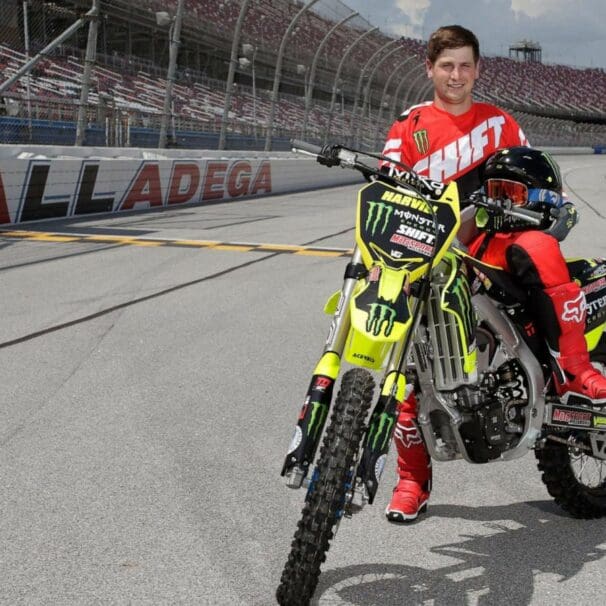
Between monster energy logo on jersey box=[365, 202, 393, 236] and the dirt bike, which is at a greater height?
monster energy logo on jersey box=[365, 202, 393, 236]

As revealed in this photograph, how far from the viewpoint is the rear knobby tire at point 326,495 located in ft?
8.36

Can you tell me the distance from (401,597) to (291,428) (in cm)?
186

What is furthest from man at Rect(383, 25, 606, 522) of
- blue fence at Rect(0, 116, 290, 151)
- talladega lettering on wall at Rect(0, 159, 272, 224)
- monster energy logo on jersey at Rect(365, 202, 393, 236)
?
talladega lettering on wall at Rect(0, 159, 272, 224)

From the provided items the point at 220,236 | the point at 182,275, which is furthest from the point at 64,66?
the point at 182,275

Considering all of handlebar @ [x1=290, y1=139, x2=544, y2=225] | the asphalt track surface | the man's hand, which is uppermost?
handlebar @ [x1=290, y1=139, x2=544, y2=225]

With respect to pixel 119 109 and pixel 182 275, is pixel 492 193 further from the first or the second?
pixel 119 109

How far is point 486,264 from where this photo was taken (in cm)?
336

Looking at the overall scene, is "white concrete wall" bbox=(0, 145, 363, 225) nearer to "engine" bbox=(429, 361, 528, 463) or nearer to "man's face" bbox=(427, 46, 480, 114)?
"man's face" bbox=(427, 46, 480, 114)

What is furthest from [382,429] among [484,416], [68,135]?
[68,135]

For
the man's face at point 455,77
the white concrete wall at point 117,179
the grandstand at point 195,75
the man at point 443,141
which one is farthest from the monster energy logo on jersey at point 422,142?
the grandstand at point 195,75

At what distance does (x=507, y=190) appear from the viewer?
11.5 feet

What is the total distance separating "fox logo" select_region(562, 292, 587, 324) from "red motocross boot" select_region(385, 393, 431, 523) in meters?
0.61

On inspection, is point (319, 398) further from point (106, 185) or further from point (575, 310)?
point (106, 185)

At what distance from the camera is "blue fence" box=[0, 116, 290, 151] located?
50.3 ft
